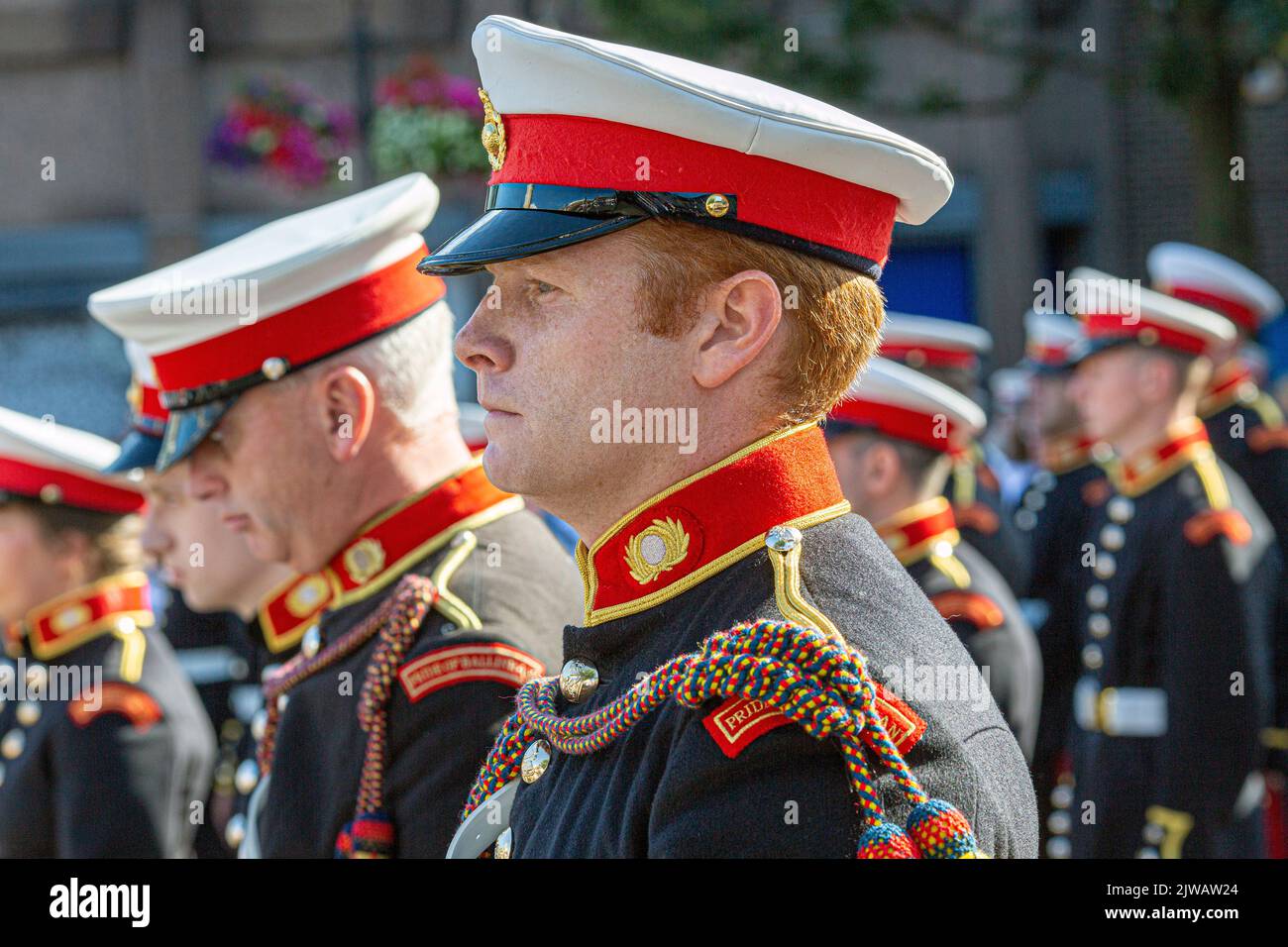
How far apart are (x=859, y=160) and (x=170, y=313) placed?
70.8 inches

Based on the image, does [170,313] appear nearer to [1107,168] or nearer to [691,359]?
[691,359]

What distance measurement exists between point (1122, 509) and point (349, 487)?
4128mm

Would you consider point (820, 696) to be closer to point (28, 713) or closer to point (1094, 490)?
point (28, 713)

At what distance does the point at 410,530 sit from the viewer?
3346mm

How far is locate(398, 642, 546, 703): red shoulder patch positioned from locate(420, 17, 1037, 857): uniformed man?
0.69 meters

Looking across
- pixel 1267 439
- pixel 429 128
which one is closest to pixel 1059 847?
pixel 1267 439

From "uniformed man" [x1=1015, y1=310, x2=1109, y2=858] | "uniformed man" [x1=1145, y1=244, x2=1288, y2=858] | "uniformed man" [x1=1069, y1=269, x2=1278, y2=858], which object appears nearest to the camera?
"uniformed man" [x1=1069, y1=269, x2=1278, y2=858]

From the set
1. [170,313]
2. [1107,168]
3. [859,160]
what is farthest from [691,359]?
[1107,168]

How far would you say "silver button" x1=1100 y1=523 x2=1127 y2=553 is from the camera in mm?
6648

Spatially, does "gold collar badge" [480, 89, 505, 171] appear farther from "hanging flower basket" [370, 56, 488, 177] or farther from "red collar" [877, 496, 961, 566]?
"hanging flower basket" [370, 56, 488, 177]

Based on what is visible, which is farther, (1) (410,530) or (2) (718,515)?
(1) (410,530)

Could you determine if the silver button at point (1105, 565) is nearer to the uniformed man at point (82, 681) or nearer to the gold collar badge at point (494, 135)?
the uniformed man at point (82, 681)

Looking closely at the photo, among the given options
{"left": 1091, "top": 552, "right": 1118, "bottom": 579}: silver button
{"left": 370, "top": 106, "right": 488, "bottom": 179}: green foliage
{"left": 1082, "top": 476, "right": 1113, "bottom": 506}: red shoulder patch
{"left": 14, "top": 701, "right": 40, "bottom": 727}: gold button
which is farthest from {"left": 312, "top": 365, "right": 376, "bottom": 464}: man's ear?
{"left": 370, "top": 106, "right": 488, "bottom": 179}: green foliage

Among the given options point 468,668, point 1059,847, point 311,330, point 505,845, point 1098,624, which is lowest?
point 1059,847
